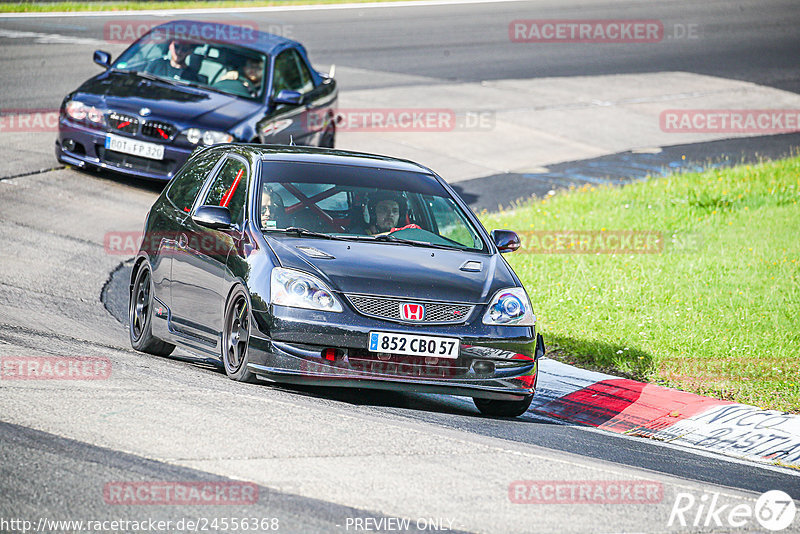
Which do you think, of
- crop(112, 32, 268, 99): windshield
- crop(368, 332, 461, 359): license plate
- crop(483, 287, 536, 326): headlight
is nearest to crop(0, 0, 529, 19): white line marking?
crop(112, 32, 268, 99): windshield

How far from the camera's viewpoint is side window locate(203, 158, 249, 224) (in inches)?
321

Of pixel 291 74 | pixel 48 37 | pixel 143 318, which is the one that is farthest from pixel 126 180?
pixel 48 37

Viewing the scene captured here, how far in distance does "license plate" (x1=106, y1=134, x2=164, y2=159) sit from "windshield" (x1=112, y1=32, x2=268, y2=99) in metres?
1.28

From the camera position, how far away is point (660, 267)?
12.8 meters

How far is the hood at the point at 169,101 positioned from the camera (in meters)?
13.9

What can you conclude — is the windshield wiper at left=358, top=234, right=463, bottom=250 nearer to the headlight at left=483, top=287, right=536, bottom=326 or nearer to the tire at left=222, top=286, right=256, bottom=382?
the headlight at left=483, top=287, right=536, bottom=326

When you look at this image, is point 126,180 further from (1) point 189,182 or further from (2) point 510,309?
(2) point 510,309

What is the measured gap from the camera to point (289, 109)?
1498 centimetres

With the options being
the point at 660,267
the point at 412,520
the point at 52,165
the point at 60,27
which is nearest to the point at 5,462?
the point at 412,520

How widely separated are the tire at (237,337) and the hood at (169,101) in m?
6.58

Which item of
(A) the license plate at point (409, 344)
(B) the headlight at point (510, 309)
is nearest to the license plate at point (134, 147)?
(B) the headlight at point (510, 309)

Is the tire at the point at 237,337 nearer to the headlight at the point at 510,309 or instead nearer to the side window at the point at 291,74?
the headlight at the point at 510,309

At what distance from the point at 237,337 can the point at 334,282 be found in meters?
0.81

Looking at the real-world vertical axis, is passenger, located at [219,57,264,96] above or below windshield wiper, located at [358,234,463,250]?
above
